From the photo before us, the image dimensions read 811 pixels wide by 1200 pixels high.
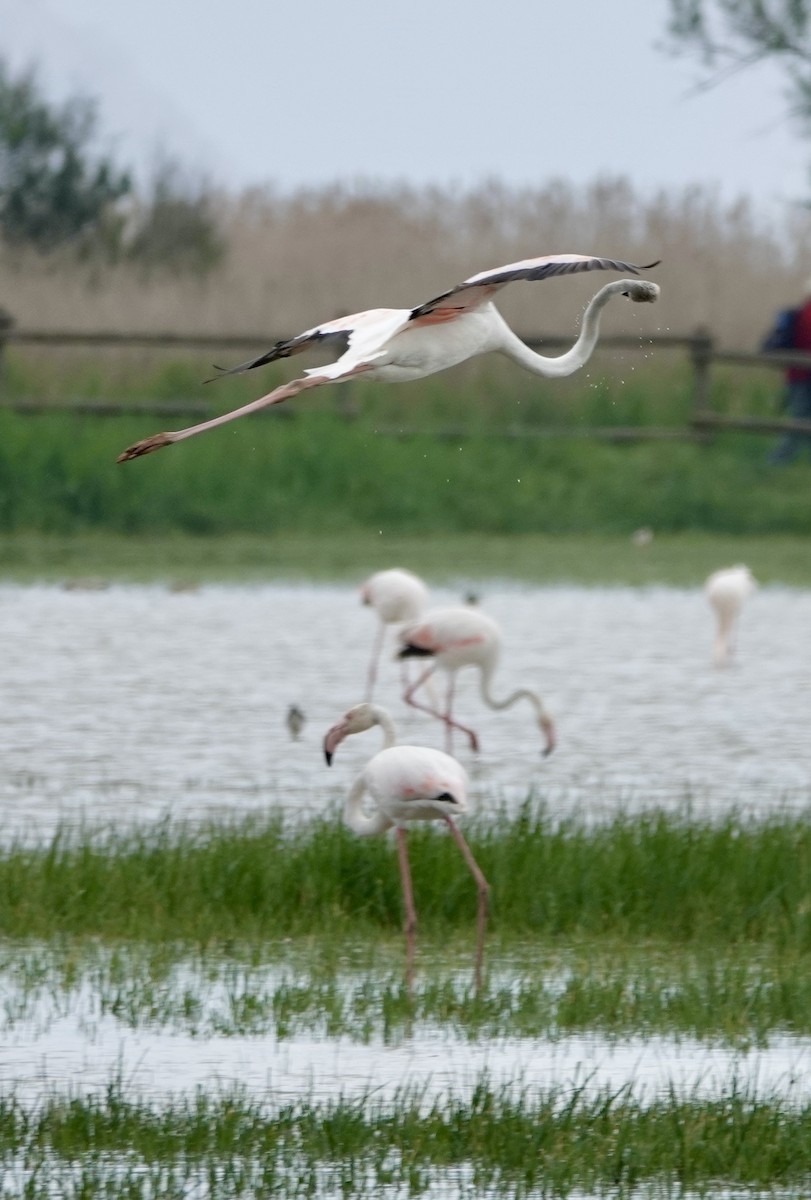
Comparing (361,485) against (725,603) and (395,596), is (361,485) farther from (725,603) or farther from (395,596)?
(395,596)

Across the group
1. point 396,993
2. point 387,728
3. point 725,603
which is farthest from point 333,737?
point 725,603

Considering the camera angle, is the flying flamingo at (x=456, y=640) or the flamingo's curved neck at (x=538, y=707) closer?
the flamingo's curved neck at (x=538, y=707)

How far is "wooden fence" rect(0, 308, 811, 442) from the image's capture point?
2452 cm

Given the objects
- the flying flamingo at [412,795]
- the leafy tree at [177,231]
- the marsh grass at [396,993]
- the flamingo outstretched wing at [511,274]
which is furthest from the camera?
the leafy tree at [177,231]

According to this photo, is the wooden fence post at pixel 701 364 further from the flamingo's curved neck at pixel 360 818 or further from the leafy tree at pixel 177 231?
the flamingo's curved neck at pixel 360 818

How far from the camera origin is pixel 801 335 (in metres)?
26.3

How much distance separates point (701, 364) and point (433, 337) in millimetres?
20831

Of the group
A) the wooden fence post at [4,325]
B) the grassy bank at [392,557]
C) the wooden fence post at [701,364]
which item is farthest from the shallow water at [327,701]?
the wooden fence post at [4,325]

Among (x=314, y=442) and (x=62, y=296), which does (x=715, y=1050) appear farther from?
(x=62, y=296)

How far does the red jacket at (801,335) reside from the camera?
26047 millimetres

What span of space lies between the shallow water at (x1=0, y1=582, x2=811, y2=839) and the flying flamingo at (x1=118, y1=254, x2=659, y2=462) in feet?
11.9

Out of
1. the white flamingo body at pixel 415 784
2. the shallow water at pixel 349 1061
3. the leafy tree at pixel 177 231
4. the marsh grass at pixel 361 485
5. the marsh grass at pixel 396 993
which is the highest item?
the leafy tree at pixel 177 231

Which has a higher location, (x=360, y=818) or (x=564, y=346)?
Answer: (x=564, y=346)

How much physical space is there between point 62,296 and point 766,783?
58.7 feet
